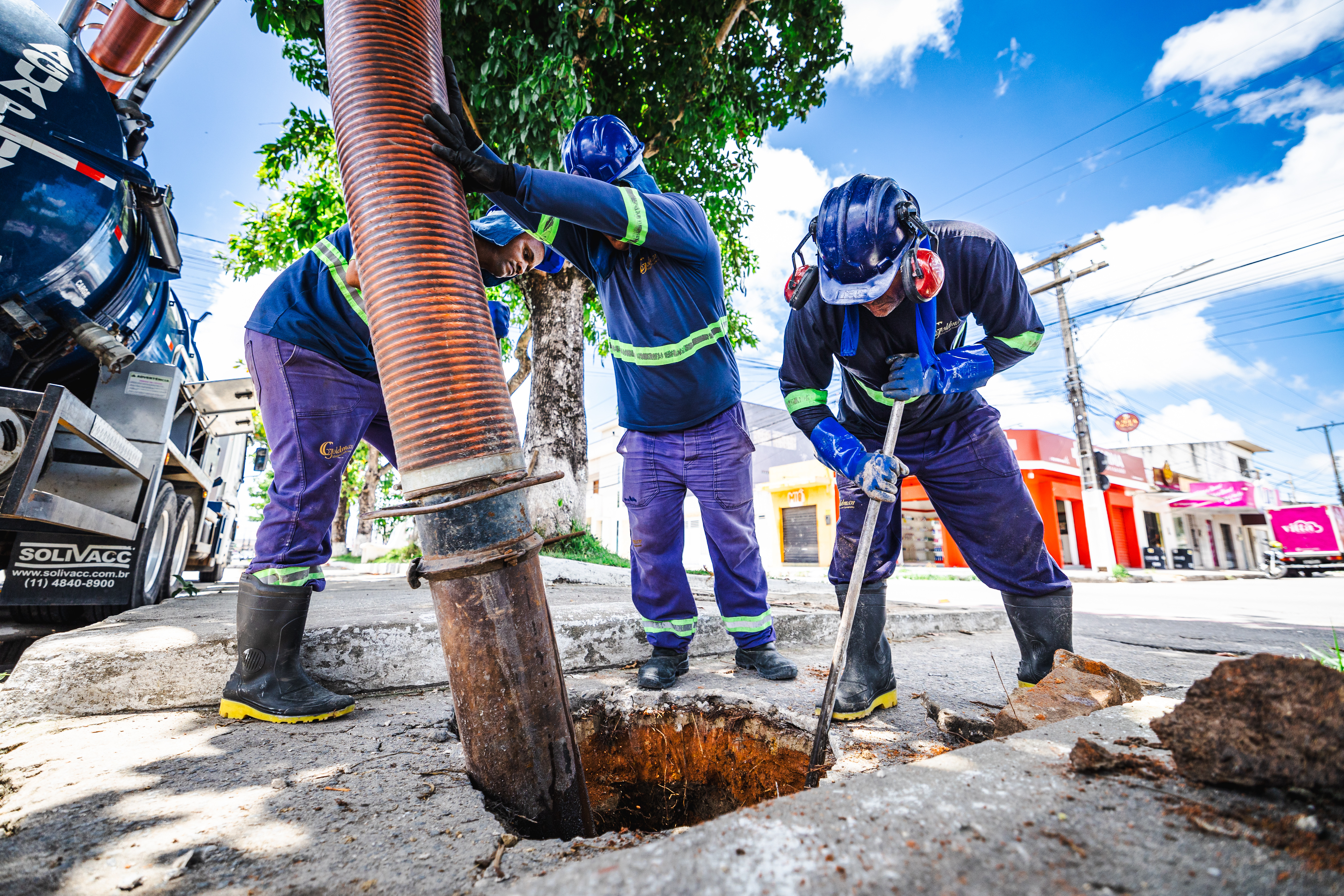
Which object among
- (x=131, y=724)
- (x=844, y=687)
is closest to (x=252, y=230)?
(x=131, y=724)

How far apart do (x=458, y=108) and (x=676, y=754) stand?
7.76 feet

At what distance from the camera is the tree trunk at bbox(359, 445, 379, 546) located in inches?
561

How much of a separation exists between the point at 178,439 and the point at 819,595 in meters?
5.74

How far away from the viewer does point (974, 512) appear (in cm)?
217

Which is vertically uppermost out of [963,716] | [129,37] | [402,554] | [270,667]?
[129,37]

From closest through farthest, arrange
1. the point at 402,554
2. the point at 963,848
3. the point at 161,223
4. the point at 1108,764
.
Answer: the point at 963,848
the point at 1108,764
the point at 161,223
the point at 402,554

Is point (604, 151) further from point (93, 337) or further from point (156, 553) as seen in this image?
point (156, 553)

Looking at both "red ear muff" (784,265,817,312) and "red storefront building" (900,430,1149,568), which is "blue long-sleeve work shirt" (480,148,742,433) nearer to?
"red ear muff" (784,265,817,312)

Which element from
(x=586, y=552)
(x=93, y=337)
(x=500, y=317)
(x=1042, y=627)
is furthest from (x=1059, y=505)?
(x=93, y=337)

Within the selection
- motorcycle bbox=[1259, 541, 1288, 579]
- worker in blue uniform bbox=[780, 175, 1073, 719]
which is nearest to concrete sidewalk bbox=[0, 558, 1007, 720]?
worker in blue uniform bbox=[780, 175, 1073, 719]

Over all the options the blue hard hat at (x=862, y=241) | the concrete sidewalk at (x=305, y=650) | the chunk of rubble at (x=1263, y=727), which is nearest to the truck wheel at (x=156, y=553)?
the concrete sidewalk at (x=305, y=650)

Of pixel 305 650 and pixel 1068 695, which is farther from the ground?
pixel 305 650

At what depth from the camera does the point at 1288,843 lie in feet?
2.71

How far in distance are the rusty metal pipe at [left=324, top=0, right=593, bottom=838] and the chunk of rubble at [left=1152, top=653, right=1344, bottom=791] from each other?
1280 millimetres
